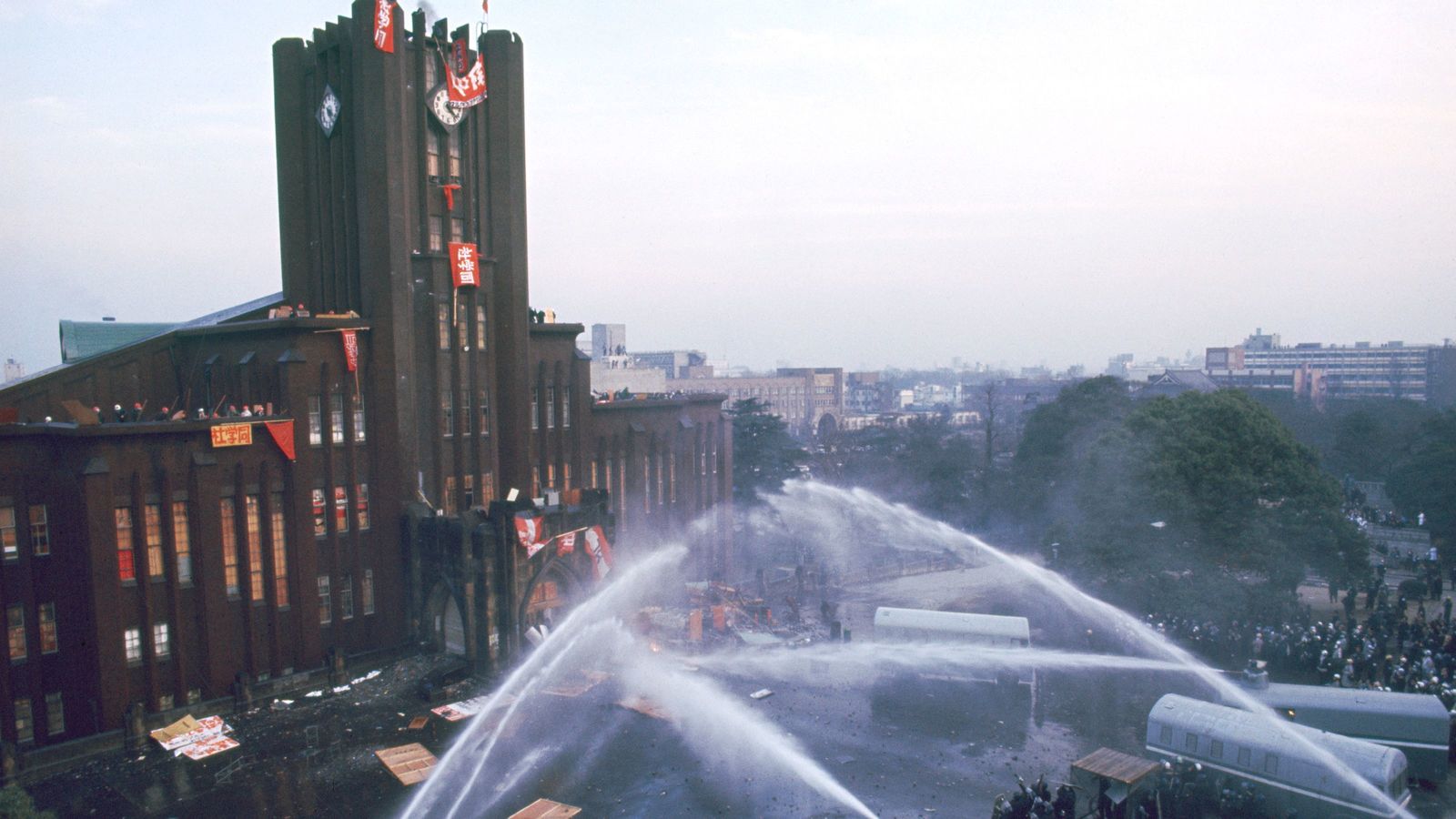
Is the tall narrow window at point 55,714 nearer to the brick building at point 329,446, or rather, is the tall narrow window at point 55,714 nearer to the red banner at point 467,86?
the brick building at point 329,446

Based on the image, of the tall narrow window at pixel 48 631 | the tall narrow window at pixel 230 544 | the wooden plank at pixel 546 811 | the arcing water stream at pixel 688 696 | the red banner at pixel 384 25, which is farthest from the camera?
the red banner at pixel 384 25

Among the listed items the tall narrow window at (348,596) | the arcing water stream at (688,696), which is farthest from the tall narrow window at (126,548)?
the arcing water stream at (688,696)

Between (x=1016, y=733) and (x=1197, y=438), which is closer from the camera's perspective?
(x=1016, y=733)

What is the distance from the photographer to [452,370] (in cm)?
4103

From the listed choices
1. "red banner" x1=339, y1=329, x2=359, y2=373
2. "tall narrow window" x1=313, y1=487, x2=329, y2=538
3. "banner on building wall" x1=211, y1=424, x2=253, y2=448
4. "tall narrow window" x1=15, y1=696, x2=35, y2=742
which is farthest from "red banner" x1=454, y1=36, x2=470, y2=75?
"tall narrow window" x1=15, y1=696, x2=35, y2=742

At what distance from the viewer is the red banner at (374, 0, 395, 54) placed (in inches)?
1483

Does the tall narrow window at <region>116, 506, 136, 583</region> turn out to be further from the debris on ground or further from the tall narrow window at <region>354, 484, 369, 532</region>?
the debris on ground

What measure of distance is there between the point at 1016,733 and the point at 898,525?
5077 centimetres

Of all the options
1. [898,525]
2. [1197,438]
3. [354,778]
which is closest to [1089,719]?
[1197,438]

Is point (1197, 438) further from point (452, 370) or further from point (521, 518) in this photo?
point (452, 370)

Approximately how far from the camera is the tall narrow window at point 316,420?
36.6m

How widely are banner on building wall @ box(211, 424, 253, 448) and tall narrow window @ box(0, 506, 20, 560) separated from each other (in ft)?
20.3

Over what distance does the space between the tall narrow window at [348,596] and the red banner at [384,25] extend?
2222cm

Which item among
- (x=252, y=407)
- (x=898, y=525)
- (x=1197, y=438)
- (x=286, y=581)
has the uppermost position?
(x=252, y=407)
